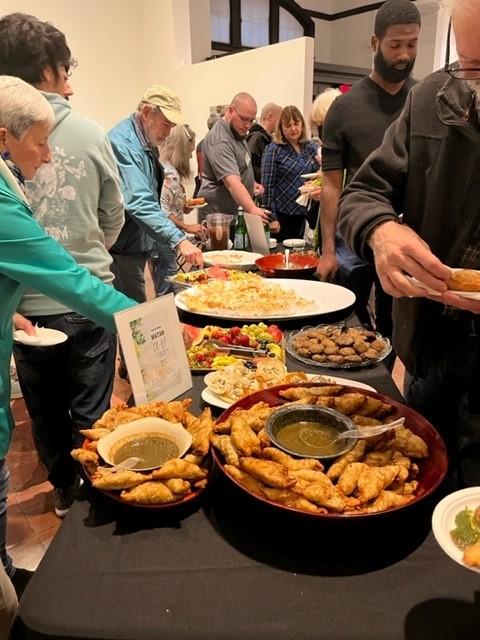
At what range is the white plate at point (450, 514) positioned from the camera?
588mm

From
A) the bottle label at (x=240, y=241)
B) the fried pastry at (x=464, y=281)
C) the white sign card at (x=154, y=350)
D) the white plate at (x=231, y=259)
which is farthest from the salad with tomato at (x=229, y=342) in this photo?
the bottle label at (x=240, y=241)

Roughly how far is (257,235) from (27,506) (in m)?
1.74

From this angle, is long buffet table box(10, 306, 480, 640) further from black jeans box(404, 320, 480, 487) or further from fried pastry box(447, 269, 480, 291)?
fried pastry box(447, 269, 480, 291)

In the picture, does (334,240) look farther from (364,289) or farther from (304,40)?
(304,40)

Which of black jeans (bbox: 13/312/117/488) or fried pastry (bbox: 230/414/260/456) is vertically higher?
fried pastry (bbox: 230/414/260/456)

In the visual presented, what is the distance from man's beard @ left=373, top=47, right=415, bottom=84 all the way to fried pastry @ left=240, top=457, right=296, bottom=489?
2003 mm

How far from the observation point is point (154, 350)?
124cm

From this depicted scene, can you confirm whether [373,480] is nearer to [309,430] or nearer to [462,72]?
[309,430]

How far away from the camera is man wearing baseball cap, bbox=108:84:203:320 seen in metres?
2.54

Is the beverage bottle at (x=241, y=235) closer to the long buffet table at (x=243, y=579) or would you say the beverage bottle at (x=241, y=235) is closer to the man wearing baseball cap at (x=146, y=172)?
the man wearing baseball cap at (x=146, y=172)

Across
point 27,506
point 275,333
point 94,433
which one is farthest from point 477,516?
point 27,506

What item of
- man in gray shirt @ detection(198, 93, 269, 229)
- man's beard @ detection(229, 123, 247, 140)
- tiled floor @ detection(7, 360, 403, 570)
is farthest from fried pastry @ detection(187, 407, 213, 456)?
man's beard @ detection(229, 123, 247, 140)

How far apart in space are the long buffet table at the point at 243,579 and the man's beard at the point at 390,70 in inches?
77.7

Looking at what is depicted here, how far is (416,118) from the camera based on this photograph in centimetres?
113
